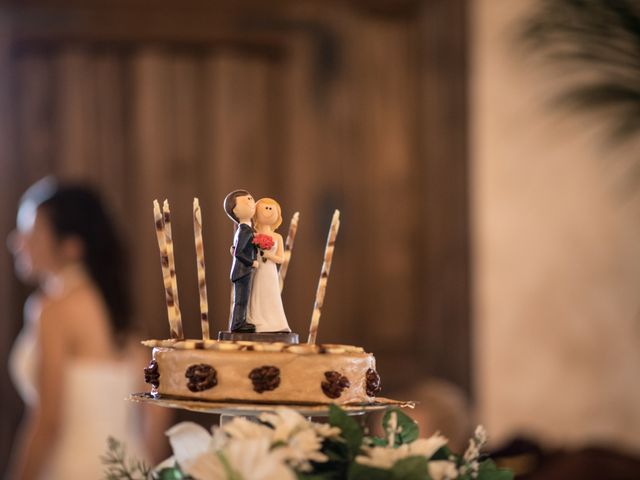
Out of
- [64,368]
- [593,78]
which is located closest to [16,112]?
[64,368]

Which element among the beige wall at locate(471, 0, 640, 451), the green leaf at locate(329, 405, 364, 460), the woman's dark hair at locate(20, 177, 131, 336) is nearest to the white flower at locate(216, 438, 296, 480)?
the green leaf at locate(329, 405, 364, 460)

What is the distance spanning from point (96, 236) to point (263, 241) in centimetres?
349

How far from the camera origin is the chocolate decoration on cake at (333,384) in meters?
1.59

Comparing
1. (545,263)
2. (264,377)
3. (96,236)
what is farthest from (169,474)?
(545,263)

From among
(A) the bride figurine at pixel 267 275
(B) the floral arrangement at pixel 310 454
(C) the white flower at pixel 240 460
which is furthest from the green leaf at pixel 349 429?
(A) the bride figurine at pixel 267 275

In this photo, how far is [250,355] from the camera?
5.16 feet

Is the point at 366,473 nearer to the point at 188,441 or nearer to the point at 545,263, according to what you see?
the point at 188,441

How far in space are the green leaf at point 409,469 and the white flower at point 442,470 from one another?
22 mm

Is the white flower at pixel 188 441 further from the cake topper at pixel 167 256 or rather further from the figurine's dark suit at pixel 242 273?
the figurine's dark suit at pixel 242 273

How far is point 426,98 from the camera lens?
231 inches

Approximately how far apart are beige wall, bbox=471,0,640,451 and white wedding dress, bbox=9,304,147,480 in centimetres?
182

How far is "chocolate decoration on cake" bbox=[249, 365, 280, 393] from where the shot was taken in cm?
157

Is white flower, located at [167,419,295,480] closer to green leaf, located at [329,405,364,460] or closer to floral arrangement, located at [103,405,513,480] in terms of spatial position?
floral arrangement, located at [103,405,513,480]

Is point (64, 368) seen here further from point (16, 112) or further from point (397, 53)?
point (397, 53)
